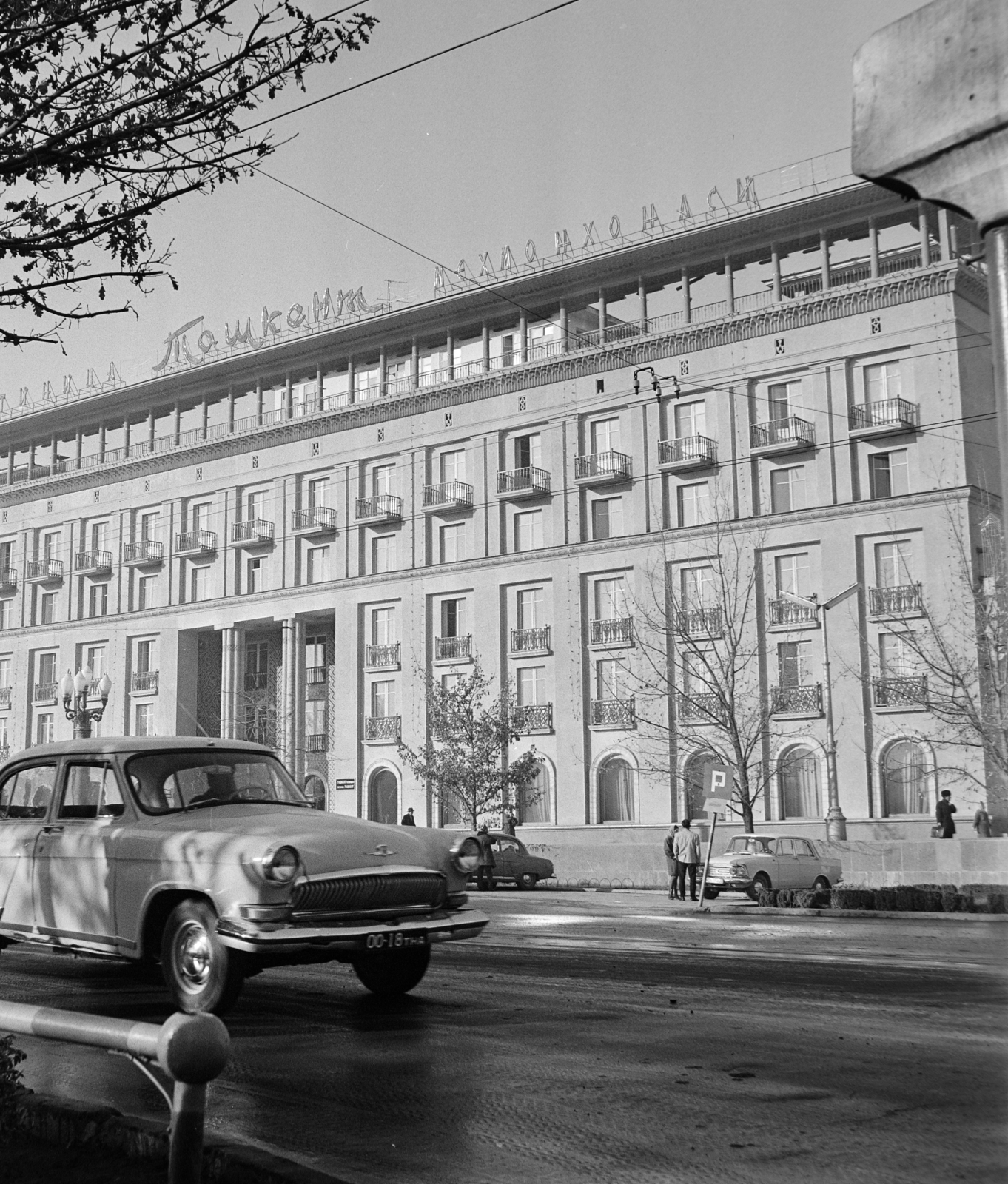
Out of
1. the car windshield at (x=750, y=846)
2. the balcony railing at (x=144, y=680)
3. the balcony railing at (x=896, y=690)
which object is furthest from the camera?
the balcony railing at (x=144, y=680)

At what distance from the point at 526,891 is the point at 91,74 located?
105 ft

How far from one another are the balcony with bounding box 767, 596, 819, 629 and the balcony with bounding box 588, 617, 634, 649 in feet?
18.5

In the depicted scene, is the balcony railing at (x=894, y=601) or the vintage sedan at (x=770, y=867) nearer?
the vintage sedan at (x=770, y=867)

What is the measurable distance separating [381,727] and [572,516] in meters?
13.2

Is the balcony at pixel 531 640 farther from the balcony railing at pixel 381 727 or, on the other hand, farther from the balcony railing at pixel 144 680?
the balcony railing at pixel 144 680

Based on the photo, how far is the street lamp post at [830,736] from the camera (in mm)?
41062

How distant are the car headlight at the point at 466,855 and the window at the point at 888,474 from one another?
137 ft

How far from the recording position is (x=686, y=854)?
104 ft

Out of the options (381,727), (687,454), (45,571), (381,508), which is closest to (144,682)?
(45,571)

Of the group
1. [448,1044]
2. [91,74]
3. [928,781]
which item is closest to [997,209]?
[448,1044]

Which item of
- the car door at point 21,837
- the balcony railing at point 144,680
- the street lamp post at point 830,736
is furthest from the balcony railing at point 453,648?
the car door at point 21,837

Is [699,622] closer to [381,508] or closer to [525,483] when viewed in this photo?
[525,483]

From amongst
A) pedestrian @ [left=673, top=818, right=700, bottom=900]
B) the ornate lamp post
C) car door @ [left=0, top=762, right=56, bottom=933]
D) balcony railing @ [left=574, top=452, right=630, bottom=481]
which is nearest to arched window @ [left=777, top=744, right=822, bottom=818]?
balcony railing @ [left=574, top=452, right=630, bottom=481]

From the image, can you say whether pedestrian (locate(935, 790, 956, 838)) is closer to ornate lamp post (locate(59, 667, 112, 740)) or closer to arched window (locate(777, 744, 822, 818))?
arched window (locate(777, 744, 822, 818))
